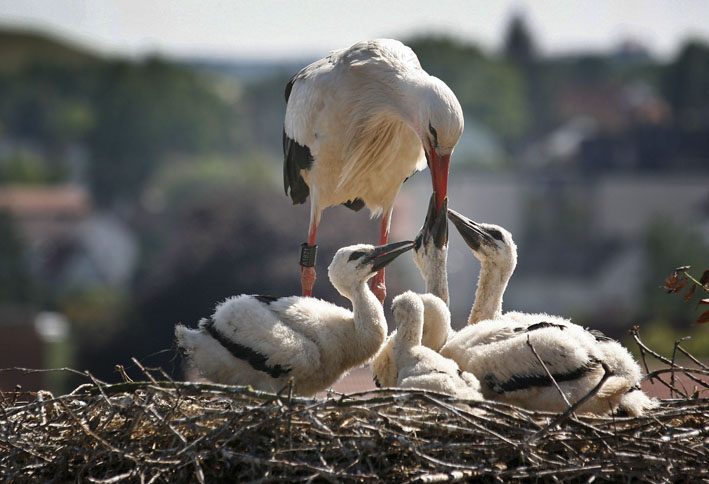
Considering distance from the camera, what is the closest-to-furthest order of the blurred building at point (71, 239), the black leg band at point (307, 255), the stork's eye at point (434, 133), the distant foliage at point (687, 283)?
the distant foliage at point (687, 283)
the stork's eye at point (434, 133)
the black leg band at point (307, 255)
the blurred building at point (71, 239)

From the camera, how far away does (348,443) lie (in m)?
4.71

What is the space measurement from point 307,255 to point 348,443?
2.76 metres

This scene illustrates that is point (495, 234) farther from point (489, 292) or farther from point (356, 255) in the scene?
point (356, 255)

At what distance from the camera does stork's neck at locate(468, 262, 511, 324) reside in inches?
240

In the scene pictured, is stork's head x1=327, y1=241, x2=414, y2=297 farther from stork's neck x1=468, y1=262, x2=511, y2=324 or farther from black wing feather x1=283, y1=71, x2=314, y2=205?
black wing feather x1=283, y1=71, x2=314, y2=205

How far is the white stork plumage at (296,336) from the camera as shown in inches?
215

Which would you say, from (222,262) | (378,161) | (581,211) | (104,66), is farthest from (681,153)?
(378,161)

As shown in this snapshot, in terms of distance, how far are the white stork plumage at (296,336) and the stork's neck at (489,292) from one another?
47cm

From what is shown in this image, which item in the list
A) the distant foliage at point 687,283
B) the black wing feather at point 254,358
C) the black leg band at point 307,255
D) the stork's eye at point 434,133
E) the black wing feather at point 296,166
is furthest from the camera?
the black leg band at point 307,255

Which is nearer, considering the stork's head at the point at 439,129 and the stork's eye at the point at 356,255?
the stork's eye at the point at 356,255

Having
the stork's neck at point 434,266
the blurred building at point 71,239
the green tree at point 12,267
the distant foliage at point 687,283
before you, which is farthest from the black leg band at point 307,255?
the blurred building at point 71,239

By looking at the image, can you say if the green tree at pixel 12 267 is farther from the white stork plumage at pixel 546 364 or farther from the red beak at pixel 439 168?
the white stork plumage at pixel 546 364

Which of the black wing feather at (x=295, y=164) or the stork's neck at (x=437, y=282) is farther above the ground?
the black wing feather at (x=295, y=164)

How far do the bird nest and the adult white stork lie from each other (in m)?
1.75
